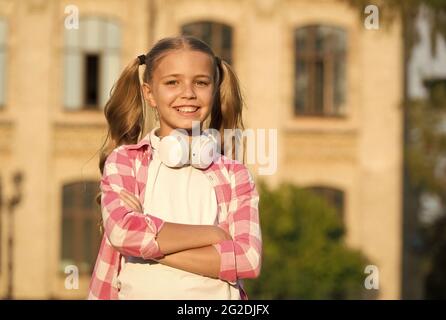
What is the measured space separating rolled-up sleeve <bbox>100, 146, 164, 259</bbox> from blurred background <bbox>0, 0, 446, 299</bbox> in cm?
2150

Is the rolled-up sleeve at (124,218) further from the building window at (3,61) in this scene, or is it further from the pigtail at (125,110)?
the building window at (3,61)

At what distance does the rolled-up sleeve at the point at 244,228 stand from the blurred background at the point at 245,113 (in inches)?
846

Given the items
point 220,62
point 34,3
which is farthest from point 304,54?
point 220,62

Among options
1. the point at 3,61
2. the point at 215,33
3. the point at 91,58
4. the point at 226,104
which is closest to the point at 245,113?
the point at 215,33

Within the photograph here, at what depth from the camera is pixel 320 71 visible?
26.5m

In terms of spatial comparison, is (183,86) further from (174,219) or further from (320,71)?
(320,71)

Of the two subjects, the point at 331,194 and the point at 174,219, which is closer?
the point at 174,219

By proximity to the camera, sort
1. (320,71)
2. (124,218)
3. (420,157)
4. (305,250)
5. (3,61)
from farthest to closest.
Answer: (320,71) < (3,61) < (305,250) < (420,157) < (124,218)

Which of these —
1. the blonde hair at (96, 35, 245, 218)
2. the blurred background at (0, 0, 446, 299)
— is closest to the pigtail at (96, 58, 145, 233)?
the blonde hair at (96, 35, 245, 218)

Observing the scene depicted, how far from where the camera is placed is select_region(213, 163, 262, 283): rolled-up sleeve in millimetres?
2957

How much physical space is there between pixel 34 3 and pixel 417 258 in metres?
12.5

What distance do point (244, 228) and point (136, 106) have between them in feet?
1.66

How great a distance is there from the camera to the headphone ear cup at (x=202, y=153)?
2971 millimetres

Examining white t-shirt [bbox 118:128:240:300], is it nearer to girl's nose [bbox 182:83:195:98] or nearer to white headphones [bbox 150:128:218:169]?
white headphones [bbox 150:128:218:169]
